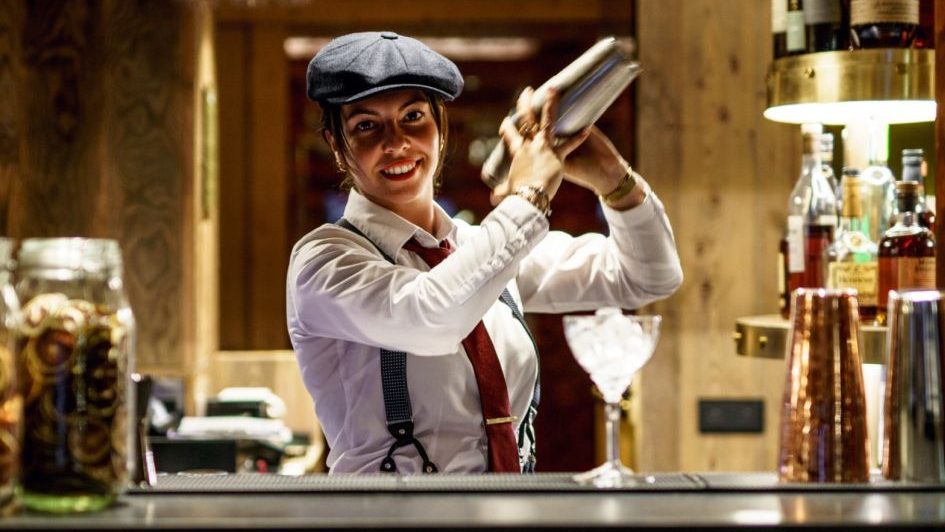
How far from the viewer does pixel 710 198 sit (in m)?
3.48

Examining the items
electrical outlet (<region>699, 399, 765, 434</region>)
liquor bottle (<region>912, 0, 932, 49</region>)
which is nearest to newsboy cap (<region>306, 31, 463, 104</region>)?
liquor bottle (<region>912, 0, 932, 49</region>)

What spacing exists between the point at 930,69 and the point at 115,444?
145 centimetres

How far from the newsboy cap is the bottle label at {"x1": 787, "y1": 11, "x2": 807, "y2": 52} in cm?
63

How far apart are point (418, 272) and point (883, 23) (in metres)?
0.87

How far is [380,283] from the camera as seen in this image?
178cm

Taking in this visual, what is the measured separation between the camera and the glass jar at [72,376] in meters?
1.22

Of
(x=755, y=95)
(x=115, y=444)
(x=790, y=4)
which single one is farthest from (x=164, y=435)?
(x=115, y=444)

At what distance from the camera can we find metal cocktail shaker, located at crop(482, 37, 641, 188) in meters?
1.73

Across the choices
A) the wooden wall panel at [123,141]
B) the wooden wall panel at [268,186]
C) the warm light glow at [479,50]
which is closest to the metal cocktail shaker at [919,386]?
the wooden wall panel at [123,141]

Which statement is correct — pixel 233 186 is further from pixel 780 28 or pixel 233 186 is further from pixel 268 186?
pixel 780 28

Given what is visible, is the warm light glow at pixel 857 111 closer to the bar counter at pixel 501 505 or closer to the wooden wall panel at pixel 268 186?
the bar counter at pixel 501 505

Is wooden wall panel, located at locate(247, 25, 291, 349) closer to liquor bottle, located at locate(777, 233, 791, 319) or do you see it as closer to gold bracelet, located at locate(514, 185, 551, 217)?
liquor bottle, located at locate(777, 233, 791, 319)

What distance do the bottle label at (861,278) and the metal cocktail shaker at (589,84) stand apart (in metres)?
0.60

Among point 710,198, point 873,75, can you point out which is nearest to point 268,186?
point 710,198
